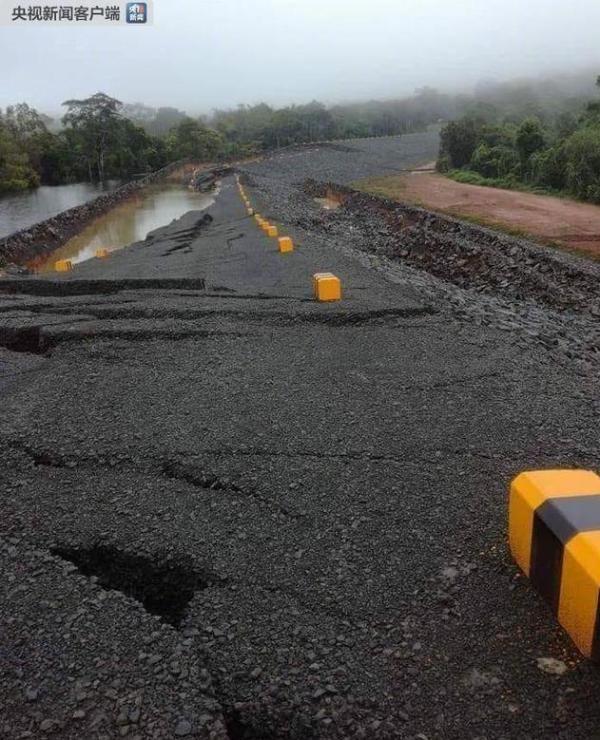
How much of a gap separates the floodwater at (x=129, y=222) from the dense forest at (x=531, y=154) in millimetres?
17858

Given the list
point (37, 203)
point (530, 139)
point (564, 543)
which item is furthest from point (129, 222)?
point (564, 543)

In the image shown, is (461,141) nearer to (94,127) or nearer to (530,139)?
(530,139)

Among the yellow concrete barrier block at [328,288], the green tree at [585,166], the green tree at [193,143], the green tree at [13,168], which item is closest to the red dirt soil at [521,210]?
the green tree at [585,166]

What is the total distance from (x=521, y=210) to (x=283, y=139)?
2646 inches

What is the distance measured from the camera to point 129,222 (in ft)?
104

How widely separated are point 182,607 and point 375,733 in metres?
1.13

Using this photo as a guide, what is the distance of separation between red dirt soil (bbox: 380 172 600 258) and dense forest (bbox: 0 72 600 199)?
2.06 meters

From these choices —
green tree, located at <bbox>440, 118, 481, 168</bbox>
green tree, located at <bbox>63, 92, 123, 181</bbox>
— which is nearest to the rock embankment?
green tree, located at <bbox>440, 118, 481, 168</bbox>

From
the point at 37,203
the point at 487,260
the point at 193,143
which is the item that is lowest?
the point at 487,260

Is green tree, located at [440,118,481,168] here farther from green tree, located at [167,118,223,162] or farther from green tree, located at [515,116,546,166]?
green tree, located at [167,118,223,162]

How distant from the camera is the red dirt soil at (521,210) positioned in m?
17.7

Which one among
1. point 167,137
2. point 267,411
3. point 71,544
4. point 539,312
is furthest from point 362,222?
point 167,137

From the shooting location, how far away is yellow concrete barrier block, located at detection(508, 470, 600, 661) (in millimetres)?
2260

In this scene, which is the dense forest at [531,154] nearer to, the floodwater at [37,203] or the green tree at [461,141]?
the green tree at [461,141]
